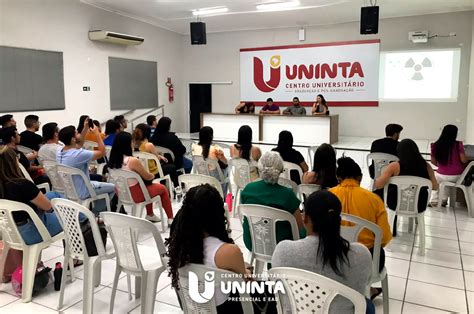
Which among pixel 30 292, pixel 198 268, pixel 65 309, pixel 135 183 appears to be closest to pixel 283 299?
pixel 198 268

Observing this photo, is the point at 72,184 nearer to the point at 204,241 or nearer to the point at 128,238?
the point at 128,238

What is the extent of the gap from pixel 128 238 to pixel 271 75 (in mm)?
9866

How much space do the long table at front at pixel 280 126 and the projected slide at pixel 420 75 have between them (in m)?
1.86

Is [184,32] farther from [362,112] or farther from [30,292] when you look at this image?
[30,292]

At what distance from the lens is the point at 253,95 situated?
38.9 ft

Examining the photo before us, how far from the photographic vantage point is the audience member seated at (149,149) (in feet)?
15.8

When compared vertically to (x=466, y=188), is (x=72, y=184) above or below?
above

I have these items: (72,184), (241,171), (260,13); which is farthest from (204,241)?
(260,13)

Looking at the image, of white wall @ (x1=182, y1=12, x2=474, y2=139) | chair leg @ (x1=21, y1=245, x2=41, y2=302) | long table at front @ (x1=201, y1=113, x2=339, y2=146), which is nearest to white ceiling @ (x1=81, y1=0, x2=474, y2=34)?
white wall @ (x1=182, y1=12, x2=474, y2=139)

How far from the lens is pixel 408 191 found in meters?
3.55

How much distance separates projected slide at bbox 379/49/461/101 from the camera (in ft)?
31.4

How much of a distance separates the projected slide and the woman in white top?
9.55m

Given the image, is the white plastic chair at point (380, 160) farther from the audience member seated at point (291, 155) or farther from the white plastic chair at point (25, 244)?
the white plastic chair at point (25, 244)

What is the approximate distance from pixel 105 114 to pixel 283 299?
867cm
